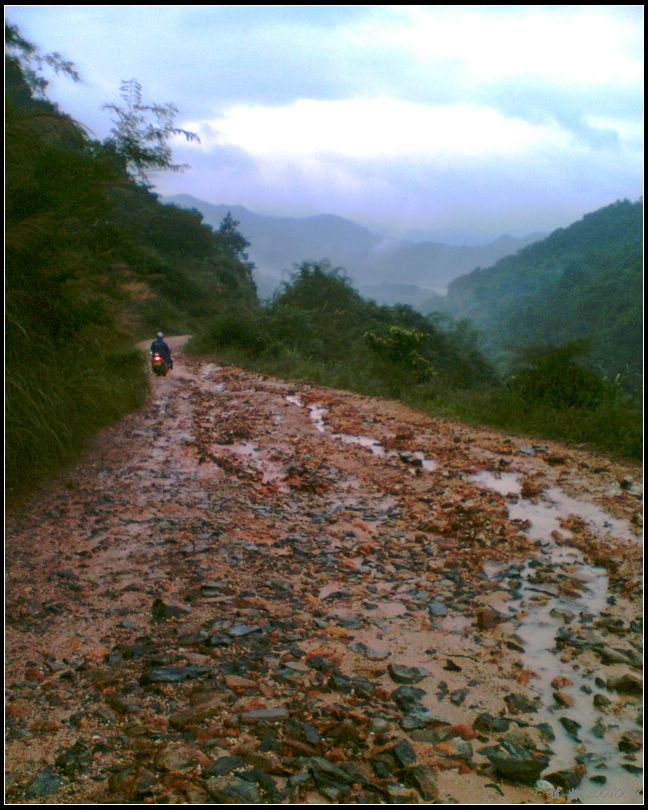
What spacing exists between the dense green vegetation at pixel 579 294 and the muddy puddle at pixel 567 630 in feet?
20.2

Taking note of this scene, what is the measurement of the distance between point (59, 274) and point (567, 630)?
17.3ft

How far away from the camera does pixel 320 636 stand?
4047 mm

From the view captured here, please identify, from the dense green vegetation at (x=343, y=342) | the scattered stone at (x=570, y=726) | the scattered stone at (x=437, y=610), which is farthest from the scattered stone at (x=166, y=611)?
the dense green vegetation at (x=343, y=342)

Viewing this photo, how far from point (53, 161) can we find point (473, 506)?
16.5 feet

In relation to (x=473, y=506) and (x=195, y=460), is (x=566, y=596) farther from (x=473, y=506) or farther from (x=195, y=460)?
(x=195, y=460)

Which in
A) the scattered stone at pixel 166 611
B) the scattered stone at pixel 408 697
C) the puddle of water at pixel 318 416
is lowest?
the scattered stone at pixel 408 697

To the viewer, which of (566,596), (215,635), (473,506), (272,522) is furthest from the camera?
(473,506)

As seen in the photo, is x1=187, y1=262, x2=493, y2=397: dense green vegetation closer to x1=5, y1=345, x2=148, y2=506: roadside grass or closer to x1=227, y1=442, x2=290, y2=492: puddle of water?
x1=227, y1=442, x2=290, y2=492: puddle of water

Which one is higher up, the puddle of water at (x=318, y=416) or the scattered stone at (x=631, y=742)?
the puddle of water at (x=318, y=416)

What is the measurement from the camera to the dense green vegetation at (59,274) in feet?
20.5

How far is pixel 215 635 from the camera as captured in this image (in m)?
3.90

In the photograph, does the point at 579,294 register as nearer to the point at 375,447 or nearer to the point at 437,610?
the point at 375,447

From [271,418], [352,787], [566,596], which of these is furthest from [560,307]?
[352,787]

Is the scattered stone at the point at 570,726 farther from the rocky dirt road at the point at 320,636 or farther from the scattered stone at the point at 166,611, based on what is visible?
the scattered stone at the point at 166,611
